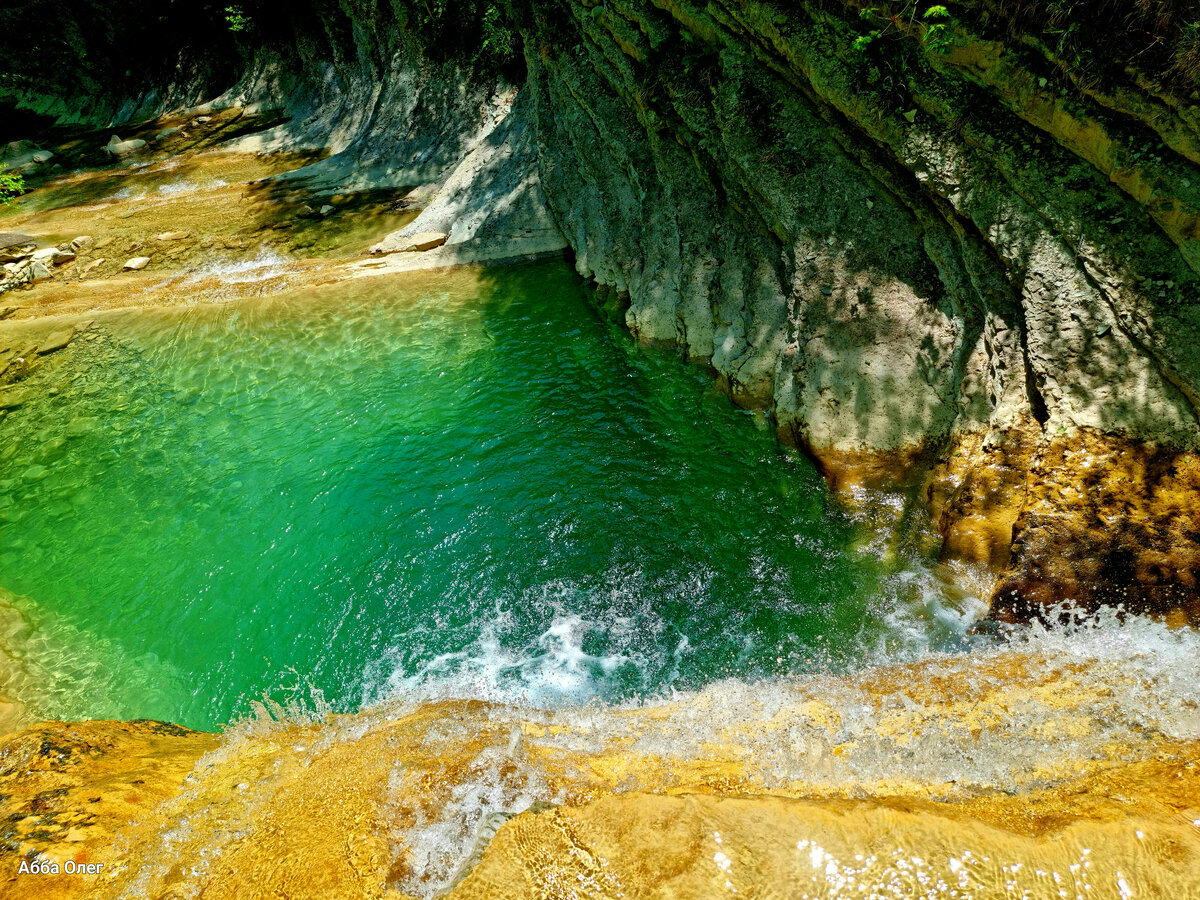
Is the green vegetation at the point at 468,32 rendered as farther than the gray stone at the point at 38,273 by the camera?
Yes

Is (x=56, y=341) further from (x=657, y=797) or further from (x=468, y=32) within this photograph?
(x=657, y=797)

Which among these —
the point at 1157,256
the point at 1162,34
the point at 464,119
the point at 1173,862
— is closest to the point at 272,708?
the point at 1173,862

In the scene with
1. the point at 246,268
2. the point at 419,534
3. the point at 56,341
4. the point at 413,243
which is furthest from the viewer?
the point at 246,268

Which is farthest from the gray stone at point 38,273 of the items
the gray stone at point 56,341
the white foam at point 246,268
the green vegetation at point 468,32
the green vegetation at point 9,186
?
the green vegetation at point 468,32

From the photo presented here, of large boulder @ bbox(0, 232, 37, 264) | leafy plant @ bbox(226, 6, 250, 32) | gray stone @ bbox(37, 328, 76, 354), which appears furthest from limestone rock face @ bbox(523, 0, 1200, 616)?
leafy plant @ bbox(226, 6, 250, 32)

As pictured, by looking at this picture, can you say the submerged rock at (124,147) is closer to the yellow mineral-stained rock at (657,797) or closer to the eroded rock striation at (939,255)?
the eroded rock striation at (939,255)

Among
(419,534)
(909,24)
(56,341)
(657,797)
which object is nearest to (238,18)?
(56,341)

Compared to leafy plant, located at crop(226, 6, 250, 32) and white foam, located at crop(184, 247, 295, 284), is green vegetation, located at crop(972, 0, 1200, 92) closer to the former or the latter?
white foam, located at crop(184, 247, 295, 284)
